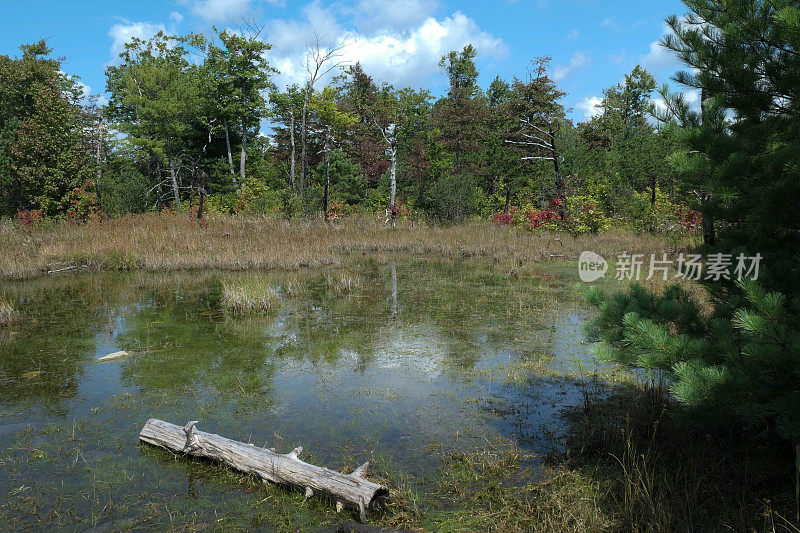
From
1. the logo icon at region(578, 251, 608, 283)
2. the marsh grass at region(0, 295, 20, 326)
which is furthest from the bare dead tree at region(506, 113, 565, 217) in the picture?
the marsh grass at region(0, 295, 20, 326)

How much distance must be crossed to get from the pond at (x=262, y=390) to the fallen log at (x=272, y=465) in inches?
3.3

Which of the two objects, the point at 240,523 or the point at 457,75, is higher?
the point at 457,75

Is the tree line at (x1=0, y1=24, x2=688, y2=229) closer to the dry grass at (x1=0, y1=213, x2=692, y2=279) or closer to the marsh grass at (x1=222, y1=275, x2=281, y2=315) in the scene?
the dry grass at (x1=0, y1=213, x2=692, y2=279)

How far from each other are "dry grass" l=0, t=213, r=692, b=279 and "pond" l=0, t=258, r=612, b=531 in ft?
10.4

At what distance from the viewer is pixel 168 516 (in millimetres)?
2801

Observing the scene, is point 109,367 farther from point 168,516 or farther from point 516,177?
point 516,177

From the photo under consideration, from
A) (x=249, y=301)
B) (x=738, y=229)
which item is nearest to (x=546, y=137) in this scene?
(x=249, y=301)

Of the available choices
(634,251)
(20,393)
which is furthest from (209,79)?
(20,393)

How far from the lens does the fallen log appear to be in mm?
2771

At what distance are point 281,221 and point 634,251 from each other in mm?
11055

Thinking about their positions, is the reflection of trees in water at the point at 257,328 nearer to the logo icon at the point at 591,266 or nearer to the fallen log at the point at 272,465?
the fallen log at the point at 272,465

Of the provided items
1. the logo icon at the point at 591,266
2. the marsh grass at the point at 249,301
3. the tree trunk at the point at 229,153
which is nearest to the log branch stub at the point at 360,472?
the marsh grass at the point at 249,301

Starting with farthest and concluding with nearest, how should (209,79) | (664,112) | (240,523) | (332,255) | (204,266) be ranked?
(209,79) < (332,255) < (204,266) < (664,112) < (240,523)

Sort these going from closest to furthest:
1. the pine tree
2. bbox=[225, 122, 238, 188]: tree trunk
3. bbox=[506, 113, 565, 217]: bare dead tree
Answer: the pine tree < bbox=[506, 113, 565, 217]: bare dead tree < bbox=[225, 122, 238, 188]: tree trunk
